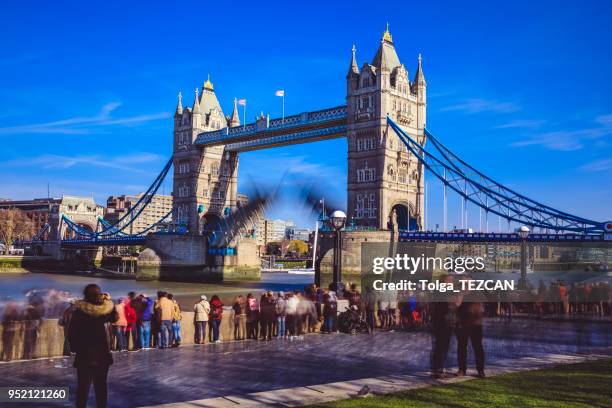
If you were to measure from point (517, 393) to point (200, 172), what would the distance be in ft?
288

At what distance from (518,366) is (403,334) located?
622cm

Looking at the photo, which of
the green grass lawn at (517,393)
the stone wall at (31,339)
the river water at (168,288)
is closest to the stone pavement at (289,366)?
the stone wall at (31,339)

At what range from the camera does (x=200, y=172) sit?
95.3 m

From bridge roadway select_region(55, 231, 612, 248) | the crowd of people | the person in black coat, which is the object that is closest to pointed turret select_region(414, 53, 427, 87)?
bridge roadway select_region(55, 231, 612, 248)

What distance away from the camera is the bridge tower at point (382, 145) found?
67812mm

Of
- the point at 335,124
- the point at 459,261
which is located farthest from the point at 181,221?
the point at 459,261

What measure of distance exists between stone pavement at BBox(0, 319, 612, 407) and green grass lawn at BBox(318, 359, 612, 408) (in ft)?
2.12

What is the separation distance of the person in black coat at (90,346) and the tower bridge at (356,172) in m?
49.3

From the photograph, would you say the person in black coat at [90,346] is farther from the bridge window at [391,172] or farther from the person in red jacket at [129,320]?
the bridge window at [391,172]

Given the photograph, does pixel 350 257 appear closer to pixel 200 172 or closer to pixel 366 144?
A: pixel 366 144

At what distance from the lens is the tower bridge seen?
211 feet

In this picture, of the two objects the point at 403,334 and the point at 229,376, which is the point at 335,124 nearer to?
the point at 403,334

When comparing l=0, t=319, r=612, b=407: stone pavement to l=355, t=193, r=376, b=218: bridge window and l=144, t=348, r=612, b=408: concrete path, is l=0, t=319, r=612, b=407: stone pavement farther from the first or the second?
l=355, t=193, r=376, b=218: bridge window

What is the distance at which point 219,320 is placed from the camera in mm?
17562
